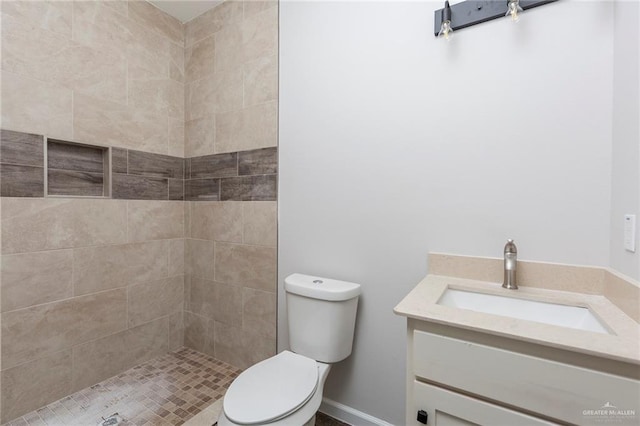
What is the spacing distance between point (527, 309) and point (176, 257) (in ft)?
6.92

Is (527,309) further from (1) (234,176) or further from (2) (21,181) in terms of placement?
(2) (21,181)

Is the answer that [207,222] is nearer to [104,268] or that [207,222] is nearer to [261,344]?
[104,268]

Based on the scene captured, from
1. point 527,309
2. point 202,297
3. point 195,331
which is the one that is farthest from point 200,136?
point 527,309

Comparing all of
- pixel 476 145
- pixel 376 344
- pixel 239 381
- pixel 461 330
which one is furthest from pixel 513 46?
pixel 239 381

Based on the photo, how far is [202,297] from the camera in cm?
212

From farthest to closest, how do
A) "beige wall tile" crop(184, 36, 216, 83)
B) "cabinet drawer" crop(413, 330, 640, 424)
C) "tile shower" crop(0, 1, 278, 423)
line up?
"beige wall tile" crop(184, 36, 216, 83) < "tile shower" crop(0, 1, 278, 423) < "cabinet drawer" crop(413, 330, 640, 424)

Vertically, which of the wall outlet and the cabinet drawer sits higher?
the wall outlet

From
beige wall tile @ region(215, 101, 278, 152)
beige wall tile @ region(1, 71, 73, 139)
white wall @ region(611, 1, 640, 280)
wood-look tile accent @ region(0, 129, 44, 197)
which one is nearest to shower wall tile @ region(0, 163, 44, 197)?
wood-look tile accent @ region(0, 129, 44, 197)

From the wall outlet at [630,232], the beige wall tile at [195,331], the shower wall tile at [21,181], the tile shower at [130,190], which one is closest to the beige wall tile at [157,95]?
the tile shower at [130,190]

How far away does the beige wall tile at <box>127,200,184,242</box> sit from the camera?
75.7 inches

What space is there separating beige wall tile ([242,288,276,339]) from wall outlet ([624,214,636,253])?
1.55 m

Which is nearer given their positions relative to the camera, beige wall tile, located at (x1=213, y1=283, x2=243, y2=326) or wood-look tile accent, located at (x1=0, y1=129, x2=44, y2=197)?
wood-look tile accent, located at (x1=0, y1=129, x2=44, y2=197)

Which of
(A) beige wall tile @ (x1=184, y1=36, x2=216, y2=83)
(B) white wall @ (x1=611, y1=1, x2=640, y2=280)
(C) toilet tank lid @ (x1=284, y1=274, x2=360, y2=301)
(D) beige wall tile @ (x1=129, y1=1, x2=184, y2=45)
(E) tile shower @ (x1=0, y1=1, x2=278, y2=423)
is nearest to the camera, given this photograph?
(B) white wall @ (x1=611, y1=1, x2=640, y2=280)

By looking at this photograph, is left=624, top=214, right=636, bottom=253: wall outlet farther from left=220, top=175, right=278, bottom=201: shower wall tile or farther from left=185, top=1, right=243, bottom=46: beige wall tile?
left=185, top=1, right=243, bottom=46: beige wall tile
